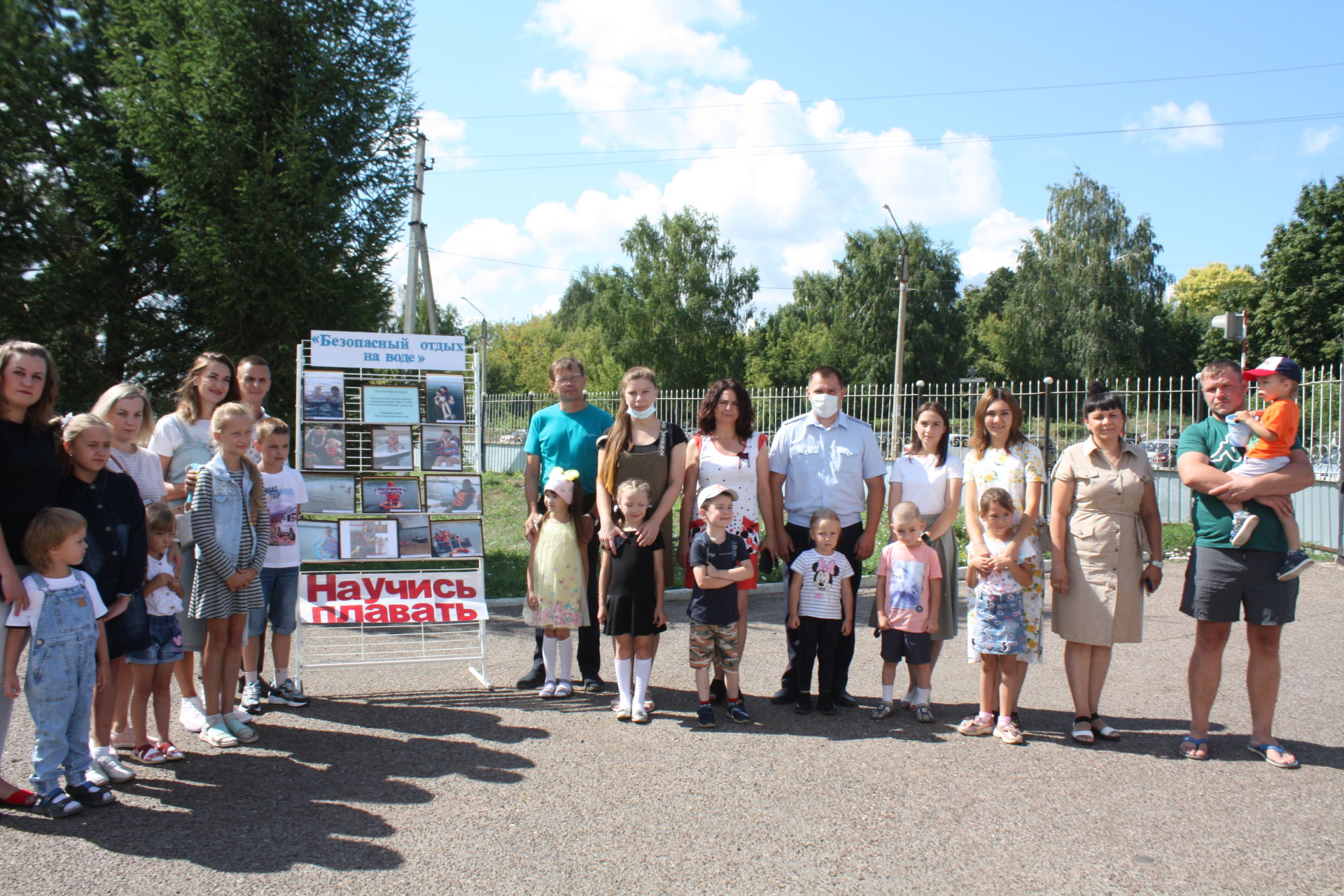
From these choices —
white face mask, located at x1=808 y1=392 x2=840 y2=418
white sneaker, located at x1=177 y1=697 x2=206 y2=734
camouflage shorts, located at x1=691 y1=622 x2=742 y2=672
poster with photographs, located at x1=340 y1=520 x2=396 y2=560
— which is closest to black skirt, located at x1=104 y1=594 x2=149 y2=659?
white sneaker, located at x1=177 y1=697 x2=206 y2=734

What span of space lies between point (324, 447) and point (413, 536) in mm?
907

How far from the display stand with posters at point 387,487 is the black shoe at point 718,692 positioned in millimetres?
1628

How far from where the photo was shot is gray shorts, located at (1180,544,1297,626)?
449cm

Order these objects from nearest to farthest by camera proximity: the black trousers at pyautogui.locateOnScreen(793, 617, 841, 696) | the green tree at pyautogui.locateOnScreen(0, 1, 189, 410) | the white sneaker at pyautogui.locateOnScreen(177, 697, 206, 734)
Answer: the white sneaker at pyautogui.locateOnScreen(177, 697, 206, 734) < the black trousers at pyautogui.locateOnScreen(793, 617, 841, 696) < the green tree at pyautogui.locateOnScreen(0, 1, 189, 410)

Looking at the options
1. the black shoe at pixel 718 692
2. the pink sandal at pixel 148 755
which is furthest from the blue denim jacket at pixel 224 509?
the black shoe at pixel 718 692

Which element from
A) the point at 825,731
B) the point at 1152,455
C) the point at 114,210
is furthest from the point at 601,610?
the point at 1152,455

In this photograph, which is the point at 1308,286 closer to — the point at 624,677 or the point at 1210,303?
the point at 1210,303

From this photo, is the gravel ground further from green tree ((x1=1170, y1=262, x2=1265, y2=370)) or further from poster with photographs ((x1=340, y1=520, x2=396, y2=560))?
green tree ((x1=1170, y1=262, x2=1265, y2=370))

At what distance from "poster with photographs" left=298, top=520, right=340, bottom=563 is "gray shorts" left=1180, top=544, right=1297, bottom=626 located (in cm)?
535

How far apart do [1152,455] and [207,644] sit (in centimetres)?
1571

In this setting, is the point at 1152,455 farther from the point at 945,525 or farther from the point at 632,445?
the point at 632,445

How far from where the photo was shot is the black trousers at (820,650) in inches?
207

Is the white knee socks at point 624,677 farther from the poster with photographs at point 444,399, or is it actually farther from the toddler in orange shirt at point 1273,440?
the toddler in orange shirt at point 1273,440

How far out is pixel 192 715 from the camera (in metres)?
4.84
